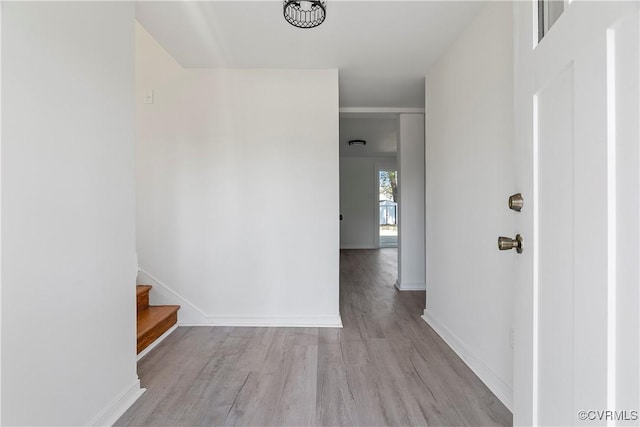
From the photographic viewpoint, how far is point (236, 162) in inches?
107

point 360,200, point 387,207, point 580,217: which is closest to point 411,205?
point 580,217

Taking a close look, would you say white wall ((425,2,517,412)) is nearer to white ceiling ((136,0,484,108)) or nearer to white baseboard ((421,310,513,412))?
white baseboard ((421,310,513,412))

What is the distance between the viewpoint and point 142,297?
8.48 feet

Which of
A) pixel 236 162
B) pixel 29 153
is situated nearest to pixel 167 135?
pixel 236 162

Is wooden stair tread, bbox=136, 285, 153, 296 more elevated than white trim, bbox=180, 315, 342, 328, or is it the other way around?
wooden stair tread, bbox=136, 285, 153, 296

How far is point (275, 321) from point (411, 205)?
2.22 m

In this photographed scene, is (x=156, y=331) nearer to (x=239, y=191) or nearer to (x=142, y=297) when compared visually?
(x=142, y=297)

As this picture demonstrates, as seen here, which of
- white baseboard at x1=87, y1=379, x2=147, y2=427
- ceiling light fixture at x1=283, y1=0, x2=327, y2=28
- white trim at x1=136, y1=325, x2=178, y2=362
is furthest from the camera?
white trim at x1=136, y1=325, x2=178, y2=362

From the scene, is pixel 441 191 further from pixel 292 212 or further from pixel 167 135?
pixel 167 135

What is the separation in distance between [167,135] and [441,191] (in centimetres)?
243

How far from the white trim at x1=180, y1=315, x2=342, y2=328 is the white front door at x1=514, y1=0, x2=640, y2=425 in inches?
75.0

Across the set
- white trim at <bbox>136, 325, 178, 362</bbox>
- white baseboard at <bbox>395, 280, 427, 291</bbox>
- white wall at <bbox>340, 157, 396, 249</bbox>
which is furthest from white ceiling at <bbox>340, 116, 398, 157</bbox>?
white trim at <bbox>136, 325, 178, 362</bbox>

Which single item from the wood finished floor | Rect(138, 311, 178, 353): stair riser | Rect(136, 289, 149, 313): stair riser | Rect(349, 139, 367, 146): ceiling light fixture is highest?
Rect(349, 139, 367, 146): ceiling light fixture

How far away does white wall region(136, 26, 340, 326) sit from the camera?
2.70m
